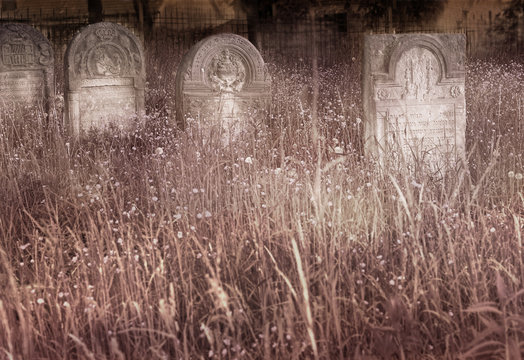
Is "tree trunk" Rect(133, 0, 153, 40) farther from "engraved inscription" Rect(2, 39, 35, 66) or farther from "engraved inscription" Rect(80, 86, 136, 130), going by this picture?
"engraved inscription" Rect(80, 86, 136, 130)

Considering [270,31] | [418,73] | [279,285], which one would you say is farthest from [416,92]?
[270,31]

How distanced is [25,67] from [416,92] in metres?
5.41

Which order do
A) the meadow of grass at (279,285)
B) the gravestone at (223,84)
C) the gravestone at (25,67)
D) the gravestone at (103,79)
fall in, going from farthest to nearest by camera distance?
1. the gravestone at (25,67)
2. the gravestone at (103,79)
3. the gravestone at (223,84)
4. the meadow of grass at (279,285)

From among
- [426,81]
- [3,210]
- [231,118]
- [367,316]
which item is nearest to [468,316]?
[367,316]

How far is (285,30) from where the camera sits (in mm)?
17844

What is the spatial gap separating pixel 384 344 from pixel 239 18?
16.7 m

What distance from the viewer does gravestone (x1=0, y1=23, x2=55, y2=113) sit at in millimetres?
9414

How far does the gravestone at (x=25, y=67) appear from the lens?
941 centimetres

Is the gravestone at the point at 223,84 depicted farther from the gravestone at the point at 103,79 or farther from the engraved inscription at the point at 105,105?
the engraved inscription at the point at 105,105

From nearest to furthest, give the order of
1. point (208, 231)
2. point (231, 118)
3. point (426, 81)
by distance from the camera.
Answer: point (208, 231) → point (426, 81) → point (231, 118)

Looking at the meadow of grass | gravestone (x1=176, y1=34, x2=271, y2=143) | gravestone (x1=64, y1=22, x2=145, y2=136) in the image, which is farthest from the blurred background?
the meadow of grass

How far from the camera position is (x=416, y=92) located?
6398 millimetres

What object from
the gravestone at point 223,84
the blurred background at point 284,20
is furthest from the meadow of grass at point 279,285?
the blurred background at point 284,20

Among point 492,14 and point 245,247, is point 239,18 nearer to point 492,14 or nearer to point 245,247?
point 492,14
